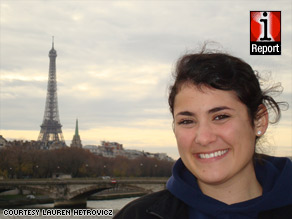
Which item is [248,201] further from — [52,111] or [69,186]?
[52,111]

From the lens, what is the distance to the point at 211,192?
146 cm

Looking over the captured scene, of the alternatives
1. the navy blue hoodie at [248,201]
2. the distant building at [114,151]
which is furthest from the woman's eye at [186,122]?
the distant building at [114,151]

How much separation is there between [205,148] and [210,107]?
117 mm

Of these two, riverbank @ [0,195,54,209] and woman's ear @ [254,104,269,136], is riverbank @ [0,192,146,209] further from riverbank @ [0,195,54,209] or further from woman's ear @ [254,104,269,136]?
woman's ear @ [254,104,269,136]

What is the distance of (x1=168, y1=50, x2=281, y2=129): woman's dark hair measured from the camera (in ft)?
4.63

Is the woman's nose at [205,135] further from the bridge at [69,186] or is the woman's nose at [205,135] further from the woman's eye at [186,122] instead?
the bridge at [69,186]

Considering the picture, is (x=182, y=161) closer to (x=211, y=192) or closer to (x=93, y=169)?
(x=211, y=192)

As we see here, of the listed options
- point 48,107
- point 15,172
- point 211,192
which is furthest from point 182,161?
point 48,107

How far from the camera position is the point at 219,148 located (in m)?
1.38

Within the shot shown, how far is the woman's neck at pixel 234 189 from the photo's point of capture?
1433 millimetres

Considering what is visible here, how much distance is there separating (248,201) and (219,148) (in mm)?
180

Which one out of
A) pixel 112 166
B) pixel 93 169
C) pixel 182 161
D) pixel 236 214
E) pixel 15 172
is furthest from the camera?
pixel 112 166

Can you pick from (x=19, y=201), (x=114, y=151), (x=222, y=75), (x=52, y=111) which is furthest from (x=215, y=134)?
(x=114, y=151)

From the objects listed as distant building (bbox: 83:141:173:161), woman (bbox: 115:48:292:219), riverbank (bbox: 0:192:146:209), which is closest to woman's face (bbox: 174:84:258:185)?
woman (bbox: 115:48:292:219)
